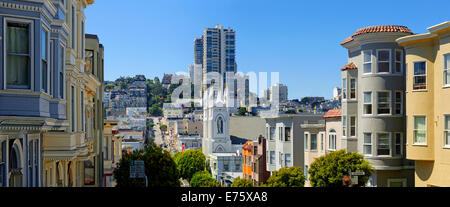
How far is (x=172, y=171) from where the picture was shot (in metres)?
39.8

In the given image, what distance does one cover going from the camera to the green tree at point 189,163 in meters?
109

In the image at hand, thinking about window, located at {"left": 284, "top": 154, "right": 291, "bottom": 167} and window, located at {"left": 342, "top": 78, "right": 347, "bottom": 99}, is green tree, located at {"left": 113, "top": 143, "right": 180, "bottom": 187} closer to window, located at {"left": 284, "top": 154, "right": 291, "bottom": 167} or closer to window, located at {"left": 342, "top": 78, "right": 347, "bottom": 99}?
window, located at {"left": 284, "top": 154, "right": 291, "bottom": 167}

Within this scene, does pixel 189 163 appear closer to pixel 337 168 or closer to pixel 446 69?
pixel 337 168

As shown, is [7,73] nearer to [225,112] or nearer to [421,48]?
[421,48]

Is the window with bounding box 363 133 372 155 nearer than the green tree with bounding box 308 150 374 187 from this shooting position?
No

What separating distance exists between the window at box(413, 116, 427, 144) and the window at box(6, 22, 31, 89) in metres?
15.7

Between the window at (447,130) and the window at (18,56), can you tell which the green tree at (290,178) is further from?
the window at (18,56)

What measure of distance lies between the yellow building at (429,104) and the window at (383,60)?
3.54 metres

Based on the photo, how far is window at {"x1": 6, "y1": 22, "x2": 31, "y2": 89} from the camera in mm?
10750

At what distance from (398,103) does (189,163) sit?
286 feet

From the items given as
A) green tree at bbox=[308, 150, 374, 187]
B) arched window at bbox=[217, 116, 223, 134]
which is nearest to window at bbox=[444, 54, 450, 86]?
green tree at bbox=[308, 150, 374, 187]

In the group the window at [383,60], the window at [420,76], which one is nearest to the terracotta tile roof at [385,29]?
the window at [383,60]

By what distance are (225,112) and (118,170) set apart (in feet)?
321
